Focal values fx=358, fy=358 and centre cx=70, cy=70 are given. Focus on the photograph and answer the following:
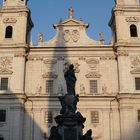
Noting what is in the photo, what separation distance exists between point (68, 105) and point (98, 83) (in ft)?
50.5

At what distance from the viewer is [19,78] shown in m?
33.2

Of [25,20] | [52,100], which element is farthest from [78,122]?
[25,20]

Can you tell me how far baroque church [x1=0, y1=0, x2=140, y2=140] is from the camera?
104ft

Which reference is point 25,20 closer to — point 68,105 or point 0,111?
point 0,111

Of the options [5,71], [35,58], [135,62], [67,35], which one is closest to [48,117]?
[5,71]

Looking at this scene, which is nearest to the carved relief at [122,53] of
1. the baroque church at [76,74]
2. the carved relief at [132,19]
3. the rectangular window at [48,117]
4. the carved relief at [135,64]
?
the baroque church at [76,74]

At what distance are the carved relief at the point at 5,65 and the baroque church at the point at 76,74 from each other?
0.22 feet

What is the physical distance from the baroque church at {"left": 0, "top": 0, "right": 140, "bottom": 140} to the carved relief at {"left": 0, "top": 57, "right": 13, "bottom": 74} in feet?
0.22

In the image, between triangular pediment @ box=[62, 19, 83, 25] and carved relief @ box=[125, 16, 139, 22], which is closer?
carved relief @ box=[125, 16, 139, 22]

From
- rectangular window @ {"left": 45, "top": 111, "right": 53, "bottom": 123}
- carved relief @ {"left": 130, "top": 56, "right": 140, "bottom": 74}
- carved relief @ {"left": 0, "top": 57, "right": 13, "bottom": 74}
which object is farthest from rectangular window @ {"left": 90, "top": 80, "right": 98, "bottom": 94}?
carved relief @ {"left": 0, "top": 57, "right": 13, "bottom": 74}

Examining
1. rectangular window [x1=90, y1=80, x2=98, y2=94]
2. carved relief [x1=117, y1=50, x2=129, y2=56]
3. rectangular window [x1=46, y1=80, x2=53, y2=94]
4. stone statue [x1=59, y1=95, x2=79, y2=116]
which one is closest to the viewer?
stone statue [x1=59, y1=95, x2=79, y2=116]

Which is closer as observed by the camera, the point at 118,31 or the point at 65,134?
the point at 65,134

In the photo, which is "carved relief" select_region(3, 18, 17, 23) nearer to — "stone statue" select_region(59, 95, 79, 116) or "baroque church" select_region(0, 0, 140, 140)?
"baroque church" select_region(0, 0, 140, 140)

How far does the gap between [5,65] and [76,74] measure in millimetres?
6810
